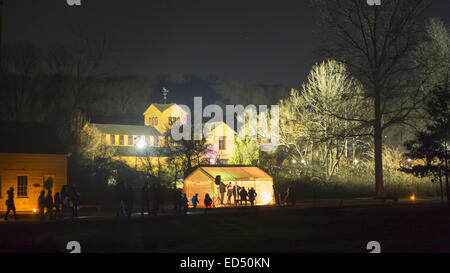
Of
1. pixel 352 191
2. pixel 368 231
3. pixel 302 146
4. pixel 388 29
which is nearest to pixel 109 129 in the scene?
pixel 302 146

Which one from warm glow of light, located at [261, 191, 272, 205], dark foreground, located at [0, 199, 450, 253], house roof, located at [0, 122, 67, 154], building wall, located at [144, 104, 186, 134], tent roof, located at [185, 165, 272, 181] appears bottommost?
dark foreground, located at [0, 199, 450, 253]

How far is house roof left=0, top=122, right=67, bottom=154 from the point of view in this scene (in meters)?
33.4

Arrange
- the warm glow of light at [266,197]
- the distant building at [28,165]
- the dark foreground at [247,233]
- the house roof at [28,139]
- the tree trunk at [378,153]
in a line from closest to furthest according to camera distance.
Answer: the dark foreground at [247,233]
the distant building at [28,165]
the house roof at [28,139]
the tree trunk at [378,153]
the warm glow of light at [266,197]

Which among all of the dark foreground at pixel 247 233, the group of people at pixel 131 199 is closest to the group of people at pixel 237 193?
the group of people at pixel 131 199

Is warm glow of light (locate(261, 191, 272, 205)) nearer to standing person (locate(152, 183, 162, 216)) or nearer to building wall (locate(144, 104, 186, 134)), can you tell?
standing person (locate(152, 183, 162, 216))

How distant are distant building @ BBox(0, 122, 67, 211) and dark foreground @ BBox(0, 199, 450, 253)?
32.1 ft

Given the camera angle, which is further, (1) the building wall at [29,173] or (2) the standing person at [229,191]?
(2) the standing person at [229,191]

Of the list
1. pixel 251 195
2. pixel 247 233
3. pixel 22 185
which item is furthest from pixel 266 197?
pixel 247 233

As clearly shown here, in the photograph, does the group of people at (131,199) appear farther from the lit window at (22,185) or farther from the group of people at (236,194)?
the lit window at (22,185)

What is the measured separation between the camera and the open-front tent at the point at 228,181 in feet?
122

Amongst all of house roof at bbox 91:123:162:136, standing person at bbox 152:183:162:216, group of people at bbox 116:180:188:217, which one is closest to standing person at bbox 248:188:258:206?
group of people at bbox 116:180:188:217

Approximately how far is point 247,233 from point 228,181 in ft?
58.1

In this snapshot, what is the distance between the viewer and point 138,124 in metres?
83.2

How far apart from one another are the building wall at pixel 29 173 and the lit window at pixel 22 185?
14 cm
